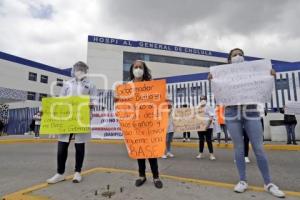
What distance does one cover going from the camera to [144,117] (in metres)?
3.74

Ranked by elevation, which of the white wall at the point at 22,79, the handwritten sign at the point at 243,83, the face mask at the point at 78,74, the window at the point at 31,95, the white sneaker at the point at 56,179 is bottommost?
the white sneaker at the point at 56,179

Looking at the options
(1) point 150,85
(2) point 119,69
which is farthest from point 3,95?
(2) point 119,69

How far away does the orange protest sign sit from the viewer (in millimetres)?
3648

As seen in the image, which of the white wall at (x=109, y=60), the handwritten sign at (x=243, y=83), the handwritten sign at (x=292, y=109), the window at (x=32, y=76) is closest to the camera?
the handwritten sign at (x=243, y=83)

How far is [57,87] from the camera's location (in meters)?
43.6

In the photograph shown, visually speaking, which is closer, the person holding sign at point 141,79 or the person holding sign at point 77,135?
the person holding sign at point 141,79

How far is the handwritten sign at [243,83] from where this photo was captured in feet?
11.5

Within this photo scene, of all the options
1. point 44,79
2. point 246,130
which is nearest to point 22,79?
point 44,79

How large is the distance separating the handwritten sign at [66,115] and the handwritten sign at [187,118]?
A: 4779mm

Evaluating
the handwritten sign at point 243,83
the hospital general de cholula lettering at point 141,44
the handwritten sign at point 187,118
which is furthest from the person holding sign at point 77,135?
the hospital general de cholula lettering at point 141,44

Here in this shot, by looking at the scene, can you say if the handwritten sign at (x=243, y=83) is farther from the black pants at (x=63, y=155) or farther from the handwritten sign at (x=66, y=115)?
the black pants at (x=63, y=155)

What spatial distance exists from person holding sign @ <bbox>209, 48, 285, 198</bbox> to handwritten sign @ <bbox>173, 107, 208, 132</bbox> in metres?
4.60

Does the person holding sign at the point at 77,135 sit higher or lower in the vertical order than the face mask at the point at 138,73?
lower

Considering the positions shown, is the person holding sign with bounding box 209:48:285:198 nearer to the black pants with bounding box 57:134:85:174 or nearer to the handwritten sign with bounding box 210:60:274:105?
the handwritten sign with bounding box 210:60:274:105
